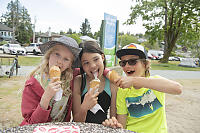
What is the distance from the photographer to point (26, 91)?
202 centimetres

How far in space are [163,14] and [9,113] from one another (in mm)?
27772

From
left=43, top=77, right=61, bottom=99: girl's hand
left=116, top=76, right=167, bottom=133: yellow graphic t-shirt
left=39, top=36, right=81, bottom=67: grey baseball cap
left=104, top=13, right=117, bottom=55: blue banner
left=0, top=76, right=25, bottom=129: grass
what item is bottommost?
left=0, top=76, right=25, bottom=129: grass

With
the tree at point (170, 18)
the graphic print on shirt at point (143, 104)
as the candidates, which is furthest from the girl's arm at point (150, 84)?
the tree at point (170, 18)

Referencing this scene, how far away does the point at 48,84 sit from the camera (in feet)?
6.45

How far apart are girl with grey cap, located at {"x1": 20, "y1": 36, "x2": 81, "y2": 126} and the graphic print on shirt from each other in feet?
2.66

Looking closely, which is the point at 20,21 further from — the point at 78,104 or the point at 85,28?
the point at 78,104

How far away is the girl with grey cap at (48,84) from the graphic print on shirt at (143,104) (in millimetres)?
810

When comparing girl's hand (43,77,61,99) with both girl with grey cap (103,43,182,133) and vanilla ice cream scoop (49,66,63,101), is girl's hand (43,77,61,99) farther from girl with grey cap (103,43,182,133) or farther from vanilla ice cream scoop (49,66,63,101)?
girl with grey cap (103,43,182,133)

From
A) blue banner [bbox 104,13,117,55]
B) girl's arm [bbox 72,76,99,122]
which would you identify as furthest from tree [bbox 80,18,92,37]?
girl's arm [bbox 72,76,99,122]

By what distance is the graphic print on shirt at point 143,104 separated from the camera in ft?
7.29

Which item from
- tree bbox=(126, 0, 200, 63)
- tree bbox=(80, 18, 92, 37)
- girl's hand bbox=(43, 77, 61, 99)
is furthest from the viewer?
tree bbox=(80, 18, 92, 37)

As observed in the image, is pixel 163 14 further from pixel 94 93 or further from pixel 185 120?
pixel 94 93

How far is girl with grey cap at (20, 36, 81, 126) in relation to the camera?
1.96 metres

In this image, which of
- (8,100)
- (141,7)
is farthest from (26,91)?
(141,7)
